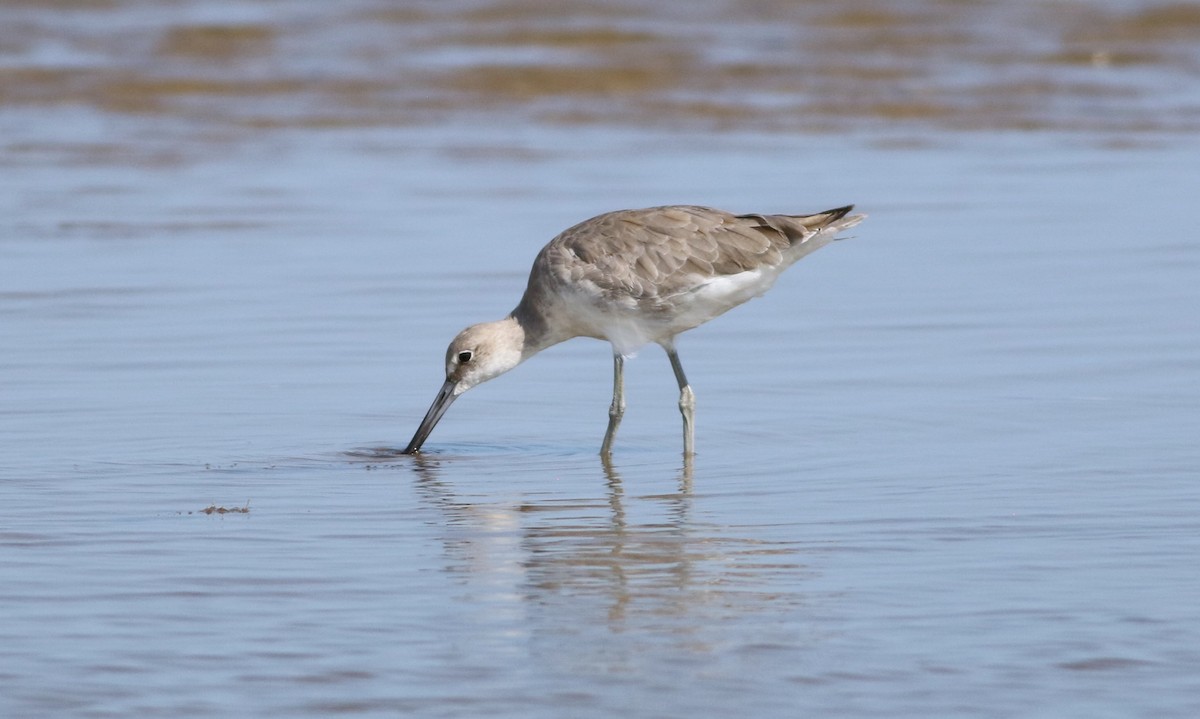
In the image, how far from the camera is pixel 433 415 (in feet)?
25.2

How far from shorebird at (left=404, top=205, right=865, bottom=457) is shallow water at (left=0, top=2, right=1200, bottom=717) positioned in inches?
10.7

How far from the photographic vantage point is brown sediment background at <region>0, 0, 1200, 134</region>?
1795 centimetres

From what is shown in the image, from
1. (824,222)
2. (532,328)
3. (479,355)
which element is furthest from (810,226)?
(479,355)

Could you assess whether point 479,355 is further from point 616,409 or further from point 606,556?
point 606,556

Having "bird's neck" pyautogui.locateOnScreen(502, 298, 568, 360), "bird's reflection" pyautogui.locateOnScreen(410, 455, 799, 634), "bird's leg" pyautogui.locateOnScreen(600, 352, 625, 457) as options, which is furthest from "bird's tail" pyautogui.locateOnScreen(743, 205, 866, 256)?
"bird's reflection" pyautogui.locateOnScreen(410, 455, 799, 634)

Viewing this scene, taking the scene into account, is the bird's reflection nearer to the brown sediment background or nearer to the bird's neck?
the bird's neck

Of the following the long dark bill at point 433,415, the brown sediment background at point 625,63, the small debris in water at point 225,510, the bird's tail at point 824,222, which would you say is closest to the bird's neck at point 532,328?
the long dark bill at point 433,415

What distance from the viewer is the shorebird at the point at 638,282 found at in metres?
7.65

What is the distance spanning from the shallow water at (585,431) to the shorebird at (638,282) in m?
0.27

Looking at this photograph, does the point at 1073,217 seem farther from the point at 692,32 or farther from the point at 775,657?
the point at 692,32

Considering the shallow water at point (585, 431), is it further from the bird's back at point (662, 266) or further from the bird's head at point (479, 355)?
the bird's back at point (662, 266)

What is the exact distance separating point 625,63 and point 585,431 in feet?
43.9

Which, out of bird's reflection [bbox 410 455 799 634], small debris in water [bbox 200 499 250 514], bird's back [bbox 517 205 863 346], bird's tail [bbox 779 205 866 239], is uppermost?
bird's tail [bbox 779 205 866 239]

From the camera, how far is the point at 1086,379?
8203 millimetres
